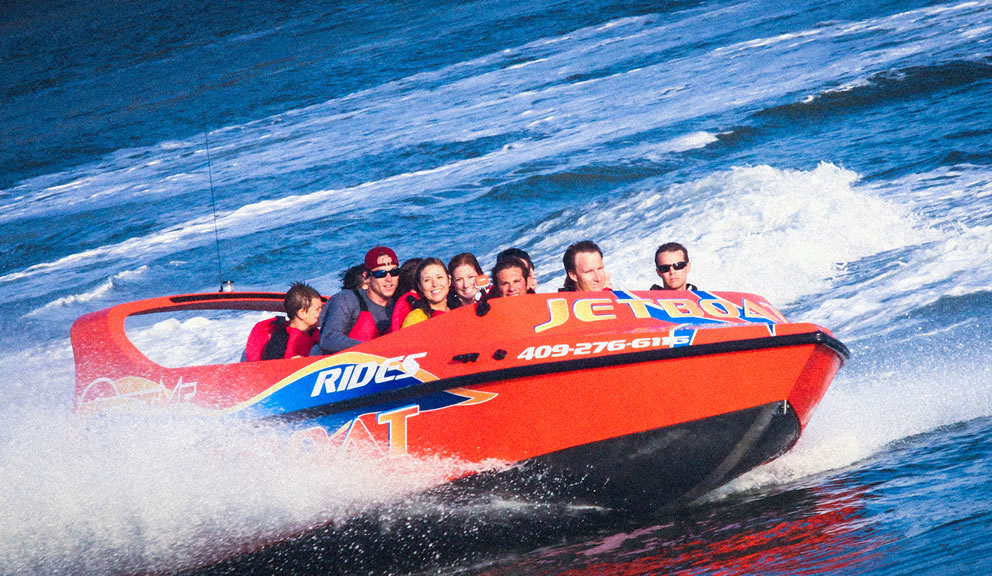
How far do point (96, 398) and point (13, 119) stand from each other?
98.6ft

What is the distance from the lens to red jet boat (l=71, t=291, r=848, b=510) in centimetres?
434

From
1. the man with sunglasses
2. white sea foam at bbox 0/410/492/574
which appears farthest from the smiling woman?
the man with sunglasses

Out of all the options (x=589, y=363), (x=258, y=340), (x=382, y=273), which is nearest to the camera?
(x=589, y=363)

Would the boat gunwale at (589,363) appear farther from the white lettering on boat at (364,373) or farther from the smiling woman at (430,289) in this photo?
the smiling woman at (430,289)

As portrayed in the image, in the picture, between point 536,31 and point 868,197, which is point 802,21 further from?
point 868,197

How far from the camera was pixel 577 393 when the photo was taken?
4.38 meters

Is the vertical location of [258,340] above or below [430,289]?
below

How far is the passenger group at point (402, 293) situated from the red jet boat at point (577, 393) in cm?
29

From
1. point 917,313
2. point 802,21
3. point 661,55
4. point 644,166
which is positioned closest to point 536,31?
point 661,55

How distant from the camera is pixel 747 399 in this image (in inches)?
175

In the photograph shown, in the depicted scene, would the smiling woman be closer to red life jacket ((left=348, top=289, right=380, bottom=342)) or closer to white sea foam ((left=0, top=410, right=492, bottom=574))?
red life jacket ((left=348, top=289, right=380, bottom=342))

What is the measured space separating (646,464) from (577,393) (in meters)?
0.47

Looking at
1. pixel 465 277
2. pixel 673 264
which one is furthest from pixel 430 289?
pixel 673 264

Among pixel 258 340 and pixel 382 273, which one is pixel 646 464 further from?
pixel 258 340
